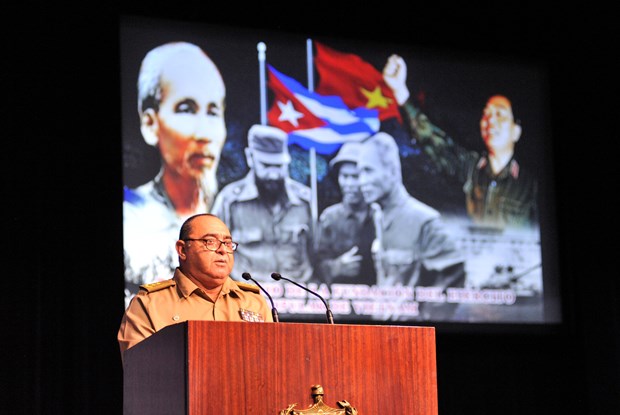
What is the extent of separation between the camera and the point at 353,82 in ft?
21.3

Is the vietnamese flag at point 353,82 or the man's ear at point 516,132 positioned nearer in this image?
the vietnamese flag at point 353,82

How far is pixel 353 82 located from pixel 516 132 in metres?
1.17

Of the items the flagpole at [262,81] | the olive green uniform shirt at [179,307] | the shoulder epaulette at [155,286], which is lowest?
the olive green uniform shirt at [179,307]

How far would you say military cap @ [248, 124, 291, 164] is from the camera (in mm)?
6160

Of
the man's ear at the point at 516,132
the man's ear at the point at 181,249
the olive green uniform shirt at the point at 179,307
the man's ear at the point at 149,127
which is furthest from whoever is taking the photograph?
the man's ear at the point at 516,132

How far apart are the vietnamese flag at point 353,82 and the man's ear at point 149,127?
3.42ft

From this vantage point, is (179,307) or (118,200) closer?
(179,307)

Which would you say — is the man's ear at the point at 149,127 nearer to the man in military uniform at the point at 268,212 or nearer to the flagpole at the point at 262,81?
the man in military uniform at the point at 268,212

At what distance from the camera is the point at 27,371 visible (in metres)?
5.60

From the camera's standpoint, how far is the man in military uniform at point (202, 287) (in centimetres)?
347

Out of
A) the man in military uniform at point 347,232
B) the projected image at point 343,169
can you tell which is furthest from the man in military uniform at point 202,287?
the man in military uniform at point 347,232

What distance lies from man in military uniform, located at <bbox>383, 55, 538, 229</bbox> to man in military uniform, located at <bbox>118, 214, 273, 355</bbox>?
3.16m

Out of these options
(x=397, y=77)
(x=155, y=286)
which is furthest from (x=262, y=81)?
(x=155, y=286)

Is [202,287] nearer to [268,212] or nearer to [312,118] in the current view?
[268,212]
